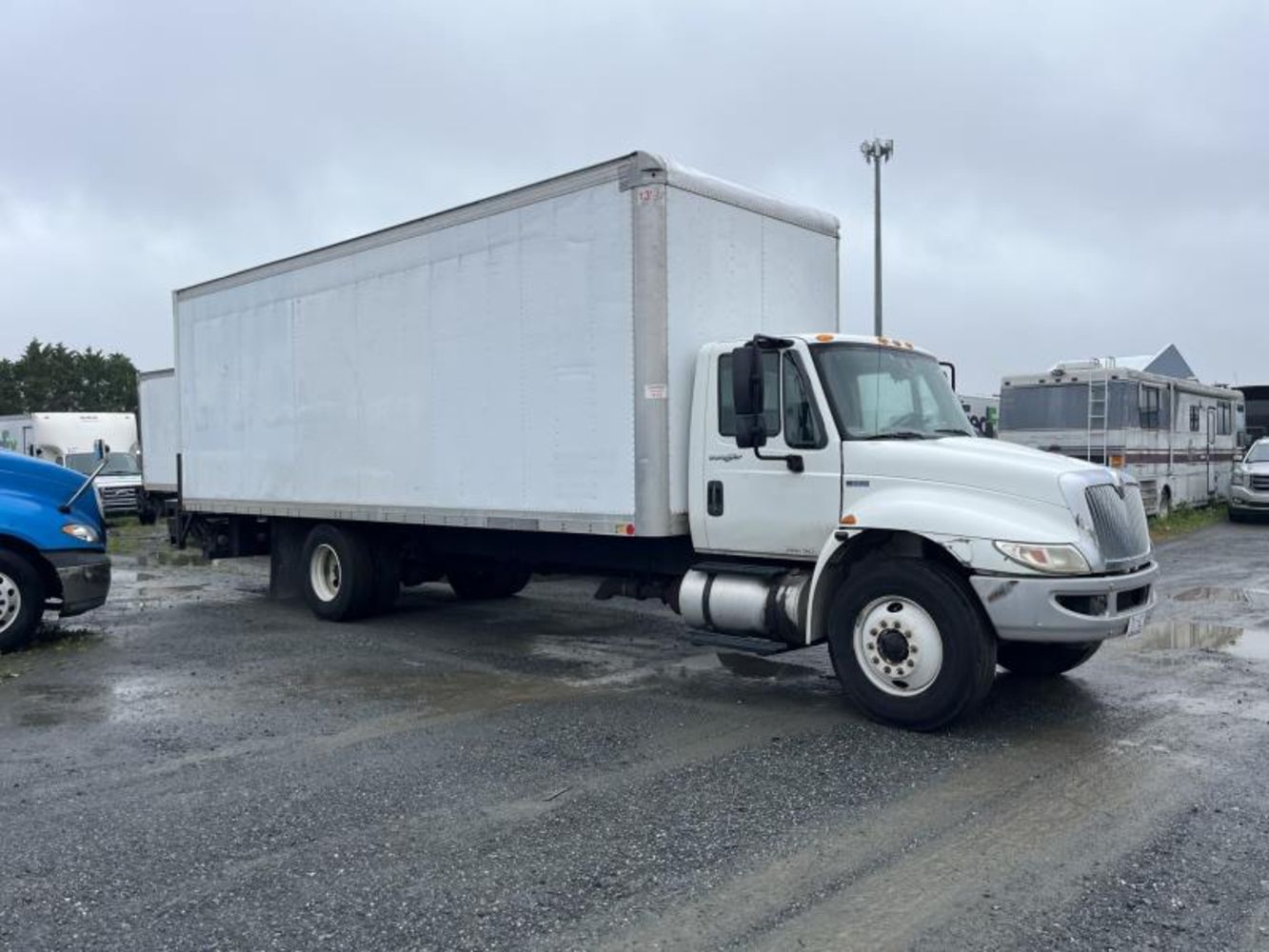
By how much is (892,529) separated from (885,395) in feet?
3.86

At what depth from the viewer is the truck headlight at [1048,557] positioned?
20.0ft

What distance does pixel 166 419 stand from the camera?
17.9 metres

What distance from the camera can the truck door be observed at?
7.05 meters

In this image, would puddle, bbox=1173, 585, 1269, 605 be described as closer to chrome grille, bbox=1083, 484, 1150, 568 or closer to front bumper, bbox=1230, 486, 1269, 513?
chrome grille, bbox=1083, 484, 1150, 568

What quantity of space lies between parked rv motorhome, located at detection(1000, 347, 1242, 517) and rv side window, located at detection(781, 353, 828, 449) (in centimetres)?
1187

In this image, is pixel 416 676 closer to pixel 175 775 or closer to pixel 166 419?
pixel 175 775

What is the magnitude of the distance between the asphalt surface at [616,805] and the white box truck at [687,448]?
2.35 ft

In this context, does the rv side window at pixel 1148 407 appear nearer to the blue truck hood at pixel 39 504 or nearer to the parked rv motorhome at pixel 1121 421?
the parked rv motorhome at pixel 1121 421

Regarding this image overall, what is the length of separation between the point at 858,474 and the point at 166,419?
14.5 m

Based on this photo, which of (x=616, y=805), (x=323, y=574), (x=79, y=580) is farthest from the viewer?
(x=323, y=574)

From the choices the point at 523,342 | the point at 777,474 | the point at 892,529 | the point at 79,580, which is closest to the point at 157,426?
the point at 79,580

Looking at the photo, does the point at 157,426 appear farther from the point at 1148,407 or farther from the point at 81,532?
the point at 1148,407

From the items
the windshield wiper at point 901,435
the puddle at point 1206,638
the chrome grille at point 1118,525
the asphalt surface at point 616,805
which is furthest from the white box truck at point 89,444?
the chrome grille at point 1118,525

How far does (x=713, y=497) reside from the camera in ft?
24.8
